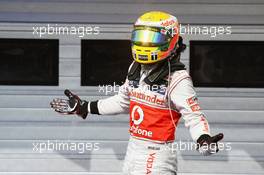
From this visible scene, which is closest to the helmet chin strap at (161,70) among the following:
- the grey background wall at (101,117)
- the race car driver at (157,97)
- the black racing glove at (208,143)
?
the race car driver at (157,97)

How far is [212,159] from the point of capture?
6926 mm

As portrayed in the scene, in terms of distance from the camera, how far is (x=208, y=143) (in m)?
3.99

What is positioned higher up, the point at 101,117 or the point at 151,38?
the point at 151,38

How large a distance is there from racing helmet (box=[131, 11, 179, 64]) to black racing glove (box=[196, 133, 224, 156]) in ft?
1.86

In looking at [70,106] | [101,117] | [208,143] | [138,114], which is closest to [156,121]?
[138,114]

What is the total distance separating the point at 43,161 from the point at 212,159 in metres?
1.58

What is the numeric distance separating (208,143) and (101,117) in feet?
9.65

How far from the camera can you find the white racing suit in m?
4.26

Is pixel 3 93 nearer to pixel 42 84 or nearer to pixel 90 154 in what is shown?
pixel 42 84

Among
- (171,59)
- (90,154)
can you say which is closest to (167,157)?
(171,59)

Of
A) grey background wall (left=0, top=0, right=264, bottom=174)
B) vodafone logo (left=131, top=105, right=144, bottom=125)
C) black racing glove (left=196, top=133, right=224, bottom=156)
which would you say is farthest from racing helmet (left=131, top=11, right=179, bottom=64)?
grey background wall (left=0, top=0, right=264, bottom=174)

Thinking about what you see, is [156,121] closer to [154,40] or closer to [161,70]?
[161,70]

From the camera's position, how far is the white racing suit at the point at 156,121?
4.26 meters

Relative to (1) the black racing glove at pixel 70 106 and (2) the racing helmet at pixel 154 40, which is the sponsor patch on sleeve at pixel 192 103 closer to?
(2) the racing helmet at pixel 154 40
